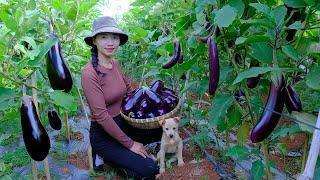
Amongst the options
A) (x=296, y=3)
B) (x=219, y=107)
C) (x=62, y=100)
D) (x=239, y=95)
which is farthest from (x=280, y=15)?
(x=62, y=100)

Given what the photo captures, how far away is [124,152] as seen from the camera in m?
2.76

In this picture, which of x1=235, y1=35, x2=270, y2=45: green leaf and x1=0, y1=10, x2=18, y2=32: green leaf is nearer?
x1=235, y1=35, x2=270, y2=45: green leaf

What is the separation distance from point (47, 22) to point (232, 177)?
4.58 ft

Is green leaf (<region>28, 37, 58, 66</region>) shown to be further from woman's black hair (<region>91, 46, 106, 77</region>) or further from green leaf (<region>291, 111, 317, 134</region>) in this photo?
woman's black hair (<region>91, 46, 106, 77</region>)

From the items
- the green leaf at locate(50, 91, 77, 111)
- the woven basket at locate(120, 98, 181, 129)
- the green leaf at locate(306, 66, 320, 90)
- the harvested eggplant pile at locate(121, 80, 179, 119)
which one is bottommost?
the woven basket at locate(120, 98, 181, 129)

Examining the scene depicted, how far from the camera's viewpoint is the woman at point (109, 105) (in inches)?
104

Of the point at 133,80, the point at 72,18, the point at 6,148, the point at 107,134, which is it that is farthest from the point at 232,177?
the point at 133,80

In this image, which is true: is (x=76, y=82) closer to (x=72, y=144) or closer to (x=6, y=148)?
(x=72, y=144)

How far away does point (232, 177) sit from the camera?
8.05 ft

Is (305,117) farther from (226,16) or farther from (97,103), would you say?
(97,103)

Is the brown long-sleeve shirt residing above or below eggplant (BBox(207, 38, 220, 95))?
below

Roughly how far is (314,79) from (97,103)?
1.80m

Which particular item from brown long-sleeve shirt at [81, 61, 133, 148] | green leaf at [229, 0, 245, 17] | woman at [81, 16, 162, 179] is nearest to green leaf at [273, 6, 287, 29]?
green leaf at [229, 0, 245, 17]

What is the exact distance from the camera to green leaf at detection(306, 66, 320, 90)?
1.03m
